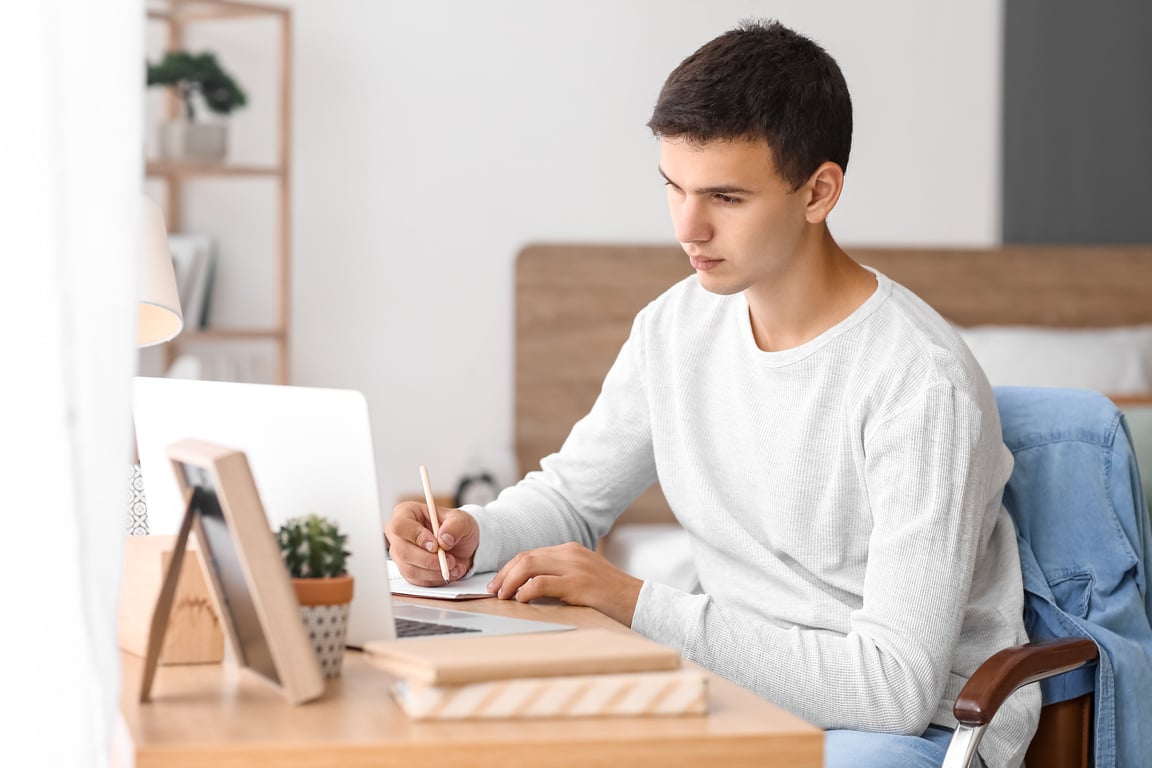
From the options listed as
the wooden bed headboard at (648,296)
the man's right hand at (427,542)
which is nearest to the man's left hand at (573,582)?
the man's right hand at (427,542)

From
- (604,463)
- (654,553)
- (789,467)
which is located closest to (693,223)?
(789,467)

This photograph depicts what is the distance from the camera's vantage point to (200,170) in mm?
3299

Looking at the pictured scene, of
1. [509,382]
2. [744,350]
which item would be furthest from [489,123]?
[744,350]

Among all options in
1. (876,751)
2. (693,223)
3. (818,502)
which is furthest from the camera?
(818,502)

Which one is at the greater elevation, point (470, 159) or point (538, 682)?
point (470, 159)

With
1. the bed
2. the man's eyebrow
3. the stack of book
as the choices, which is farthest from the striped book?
the bed

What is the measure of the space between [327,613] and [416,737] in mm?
147

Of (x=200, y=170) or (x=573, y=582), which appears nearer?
(x=573, y=582)

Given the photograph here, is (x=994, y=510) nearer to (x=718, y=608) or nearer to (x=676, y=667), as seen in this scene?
(x=718, y=608)

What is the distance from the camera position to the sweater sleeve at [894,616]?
1233 millimetres

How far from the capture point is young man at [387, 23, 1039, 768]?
4.13 feet

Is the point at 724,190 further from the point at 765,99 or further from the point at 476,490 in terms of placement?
the point at 476,490

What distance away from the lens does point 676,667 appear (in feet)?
2.97

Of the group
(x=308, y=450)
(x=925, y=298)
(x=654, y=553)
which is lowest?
(x=654, y=553)
